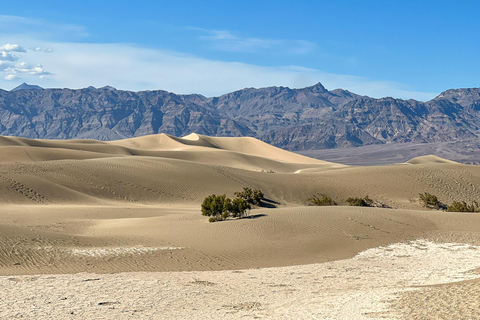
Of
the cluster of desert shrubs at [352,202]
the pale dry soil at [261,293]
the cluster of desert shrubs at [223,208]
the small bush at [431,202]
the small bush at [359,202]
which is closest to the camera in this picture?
the pale dry soil at [261,293]

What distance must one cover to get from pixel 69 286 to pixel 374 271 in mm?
7925

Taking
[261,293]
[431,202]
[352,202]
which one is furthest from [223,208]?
[431,202]

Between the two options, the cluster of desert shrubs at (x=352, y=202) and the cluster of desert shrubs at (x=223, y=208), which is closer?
the cluster of desert shrubs at (x=223, y=208)

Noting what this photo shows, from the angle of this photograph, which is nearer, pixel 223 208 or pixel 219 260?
pixel 219 260

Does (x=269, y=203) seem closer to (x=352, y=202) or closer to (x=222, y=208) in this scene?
(x=352, y=202)

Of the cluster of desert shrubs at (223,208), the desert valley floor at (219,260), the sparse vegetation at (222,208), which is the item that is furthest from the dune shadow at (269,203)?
the sparse vegetation at (222,208)

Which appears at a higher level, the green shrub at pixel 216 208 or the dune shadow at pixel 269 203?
the green shrub at pixel 216 208

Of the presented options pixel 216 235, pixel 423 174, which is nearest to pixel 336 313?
pixel 216 235

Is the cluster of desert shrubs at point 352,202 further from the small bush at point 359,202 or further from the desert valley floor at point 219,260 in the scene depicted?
the desert valley floor at point 219,260

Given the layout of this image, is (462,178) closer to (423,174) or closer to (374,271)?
(423,174)

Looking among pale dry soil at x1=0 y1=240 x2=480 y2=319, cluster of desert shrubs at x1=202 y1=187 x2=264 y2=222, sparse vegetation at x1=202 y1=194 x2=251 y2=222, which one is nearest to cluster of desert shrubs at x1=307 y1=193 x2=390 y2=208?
cluster of desert shrubs at x1=202 y1=187 x2=264 y2=222

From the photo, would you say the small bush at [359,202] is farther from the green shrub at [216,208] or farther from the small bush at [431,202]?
the green shrub at [216,208]

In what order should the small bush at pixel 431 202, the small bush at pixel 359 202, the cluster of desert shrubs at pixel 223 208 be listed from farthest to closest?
1. the small bush at pixel 431 202
2. the small bush at pixel 359 202
3. the cluster of desert shrubs at pixel 223 208

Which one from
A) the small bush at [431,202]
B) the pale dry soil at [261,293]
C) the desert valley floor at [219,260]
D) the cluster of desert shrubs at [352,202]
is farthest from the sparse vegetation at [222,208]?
the small bush at [431,202]
